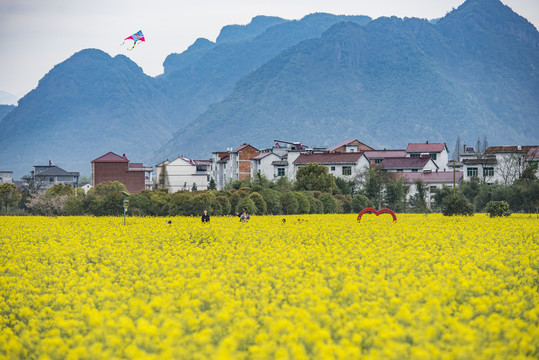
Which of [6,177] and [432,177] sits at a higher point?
[6,177]

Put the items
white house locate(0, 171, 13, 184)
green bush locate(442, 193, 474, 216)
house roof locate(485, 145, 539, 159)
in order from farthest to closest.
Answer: white house locate(0, 171, 13, 184) → house roof locate(485, 145, 539, 159) → green bush locate(442, 193, 474, 216)

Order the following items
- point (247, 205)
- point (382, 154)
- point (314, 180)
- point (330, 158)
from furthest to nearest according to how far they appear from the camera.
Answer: point (382, 154), point (330, 158), point (314, 180), point (247, 205)

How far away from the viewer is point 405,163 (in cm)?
8394

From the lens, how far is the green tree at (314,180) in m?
57.1

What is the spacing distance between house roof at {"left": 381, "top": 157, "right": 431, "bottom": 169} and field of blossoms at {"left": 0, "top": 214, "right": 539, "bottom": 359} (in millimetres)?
66849

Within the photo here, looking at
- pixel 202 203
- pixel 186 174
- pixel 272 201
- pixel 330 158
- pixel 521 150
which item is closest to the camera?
pixel 202 203

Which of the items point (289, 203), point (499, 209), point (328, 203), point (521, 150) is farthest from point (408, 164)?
point (499, 209)

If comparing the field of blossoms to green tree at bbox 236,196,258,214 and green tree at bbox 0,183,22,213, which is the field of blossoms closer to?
green tree at bbox 236,196,258,214

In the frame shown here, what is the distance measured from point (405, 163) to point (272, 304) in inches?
3025

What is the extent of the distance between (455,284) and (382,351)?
13.0 feet

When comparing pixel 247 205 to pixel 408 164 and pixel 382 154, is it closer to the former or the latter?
pixel 408 164

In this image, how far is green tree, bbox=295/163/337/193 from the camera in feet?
187

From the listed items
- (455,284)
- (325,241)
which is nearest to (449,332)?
(455,284)

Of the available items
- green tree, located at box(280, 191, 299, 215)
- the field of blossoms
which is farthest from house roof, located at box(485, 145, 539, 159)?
the field of blossoms
